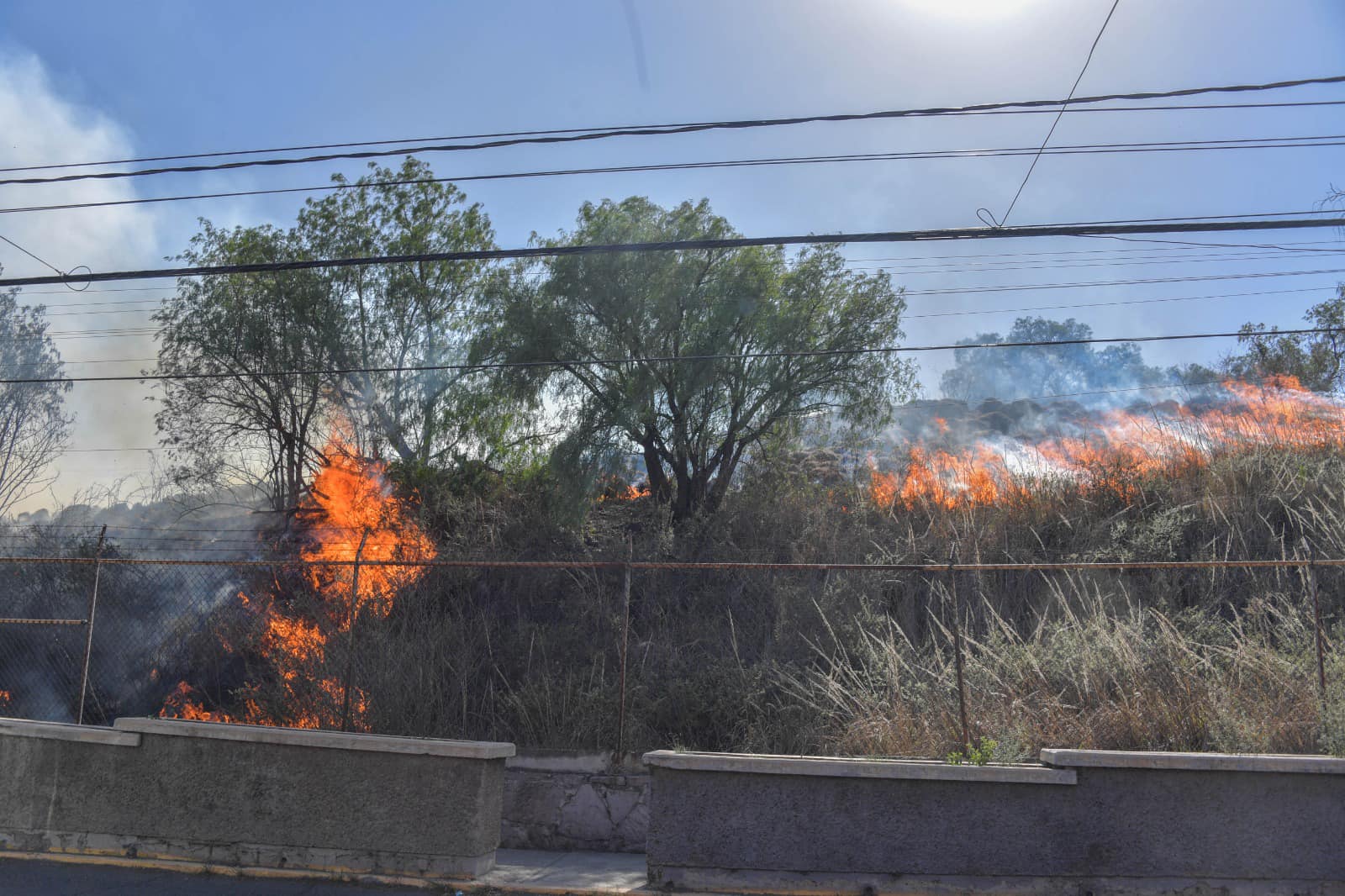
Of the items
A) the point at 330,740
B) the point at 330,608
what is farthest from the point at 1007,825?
the point at 330,608

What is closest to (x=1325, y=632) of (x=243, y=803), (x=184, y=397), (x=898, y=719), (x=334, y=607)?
(x=898, y=719)

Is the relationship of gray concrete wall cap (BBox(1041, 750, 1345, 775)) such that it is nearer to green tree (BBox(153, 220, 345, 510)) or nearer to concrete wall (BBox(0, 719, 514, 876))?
concrete wall (BBox(0, 719, 514, 876))

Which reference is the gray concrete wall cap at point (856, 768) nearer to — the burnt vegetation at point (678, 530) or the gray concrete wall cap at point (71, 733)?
the burnt vegetation at point (678, 530)

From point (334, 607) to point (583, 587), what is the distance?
4.01 m

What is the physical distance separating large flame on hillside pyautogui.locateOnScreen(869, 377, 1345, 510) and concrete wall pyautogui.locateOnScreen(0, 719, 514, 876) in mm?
12163

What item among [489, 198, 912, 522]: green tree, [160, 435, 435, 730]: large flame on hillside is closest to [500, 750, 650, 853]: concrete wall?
[160, 435, 435, 730]: large flame on hillside

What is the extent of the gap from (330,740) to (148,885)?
61.0 inches

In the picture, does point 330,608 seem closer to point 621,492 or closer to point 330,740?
point 330,740

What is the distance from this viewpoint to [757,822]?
627 centimetres

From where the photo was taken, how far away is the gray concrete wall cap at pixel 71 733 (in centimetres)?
706

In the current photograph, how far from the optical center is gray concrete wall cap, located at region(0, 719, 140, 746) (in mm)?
7059

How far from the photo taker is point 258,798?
22.4ft

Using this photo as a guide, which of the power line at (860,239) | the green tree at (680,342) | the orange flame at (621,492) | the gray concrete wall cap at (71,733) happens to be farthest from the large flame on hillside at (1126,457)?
the gray concrete wall cap at (71,733)

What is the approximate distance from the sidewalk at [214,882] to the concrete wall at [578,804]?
1603 millimetres
